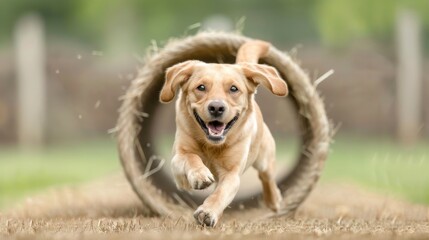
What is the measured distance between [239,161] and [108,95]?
13101 millimetres

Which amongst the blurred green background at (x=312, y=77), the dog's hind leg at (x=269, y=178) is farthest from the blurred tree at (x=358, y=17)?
the dog's hind leg at (x=269, y=178)

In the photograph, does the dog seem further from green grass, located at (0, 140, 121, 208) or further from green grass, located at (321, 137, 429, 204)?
green grass, located at (0, 140, 121, 208)

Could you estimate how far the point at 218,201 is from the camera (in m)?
4.77

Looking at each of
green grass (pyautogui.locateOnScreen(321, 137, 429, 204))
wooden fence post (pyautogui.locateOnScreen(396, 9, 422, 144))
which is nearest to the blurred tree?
wooden fence post (pyautogui.locateOnScreen(396, 9, 422, 144))

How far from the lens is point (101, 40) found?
25188mm

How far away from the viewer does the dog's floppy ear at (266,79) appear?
199 inches

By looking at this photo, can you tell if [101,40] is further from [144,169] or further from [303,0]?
[144,169]

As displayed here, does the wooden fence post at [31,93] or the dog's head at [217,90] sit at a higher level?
the dog's head at [217,90]

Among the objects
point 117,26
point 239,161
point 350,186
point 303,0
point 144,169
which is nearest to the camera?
point 239,161

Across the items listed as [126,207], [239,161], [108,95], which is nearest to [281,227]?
[239,161]

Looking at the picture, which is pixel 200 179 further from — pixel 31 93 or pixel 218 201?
pixel 31 93

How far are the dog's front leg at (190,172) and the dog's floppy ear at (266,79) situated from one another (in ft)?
1.65

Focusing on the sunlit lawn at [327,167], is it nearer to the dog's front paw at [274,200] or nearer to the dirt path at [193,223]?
the dirt path at [193,223]

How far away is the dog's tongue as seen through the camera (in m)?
4.88
